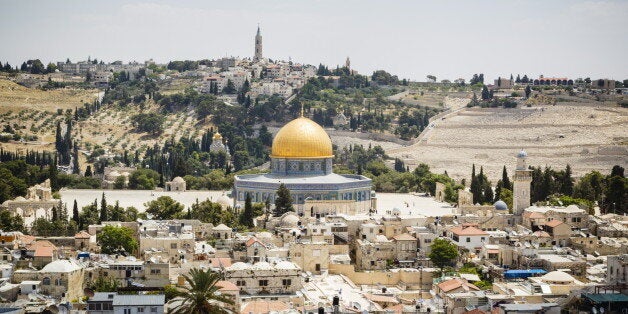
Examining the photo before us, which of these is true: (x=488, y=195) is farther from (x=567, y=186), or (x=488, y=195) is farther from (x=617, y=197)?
(x=617, y=197)

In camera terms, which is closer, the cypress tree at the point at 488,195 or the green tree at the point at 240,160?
the cypress tree at the point at 488,195

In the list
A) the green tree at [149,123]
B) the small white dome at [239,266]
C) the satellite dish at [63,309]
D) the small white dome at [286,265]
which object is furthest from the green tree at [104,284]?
the green tree at [149,123]

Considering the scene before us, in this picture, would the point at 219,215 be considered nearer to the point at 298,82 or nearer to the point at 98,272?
the point at 98,272

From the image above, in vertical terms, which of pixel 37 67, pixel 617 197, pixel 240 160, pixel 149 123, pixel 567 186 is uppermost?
pixel 37 67

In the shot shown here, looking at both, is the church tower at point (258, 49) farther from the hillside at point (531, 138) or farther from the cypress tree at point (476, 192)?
the cypress tree at point (476, 192)

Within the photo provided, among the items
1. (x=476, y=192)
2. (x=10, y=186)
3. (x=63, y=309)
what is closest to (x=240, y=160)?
(x=10, y=186)

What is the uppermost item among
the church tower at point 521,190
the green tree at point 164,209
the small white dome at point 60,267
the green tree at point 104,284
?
the church tower at point 521,190

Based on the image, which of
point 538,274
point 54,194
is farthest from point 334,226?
point 54,194

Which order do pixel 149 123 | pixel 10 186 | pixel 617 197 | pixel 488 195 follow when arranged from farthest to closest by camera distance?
pixel 149 123, pixel 10 186, pixel 488 195, pixel 617 197
